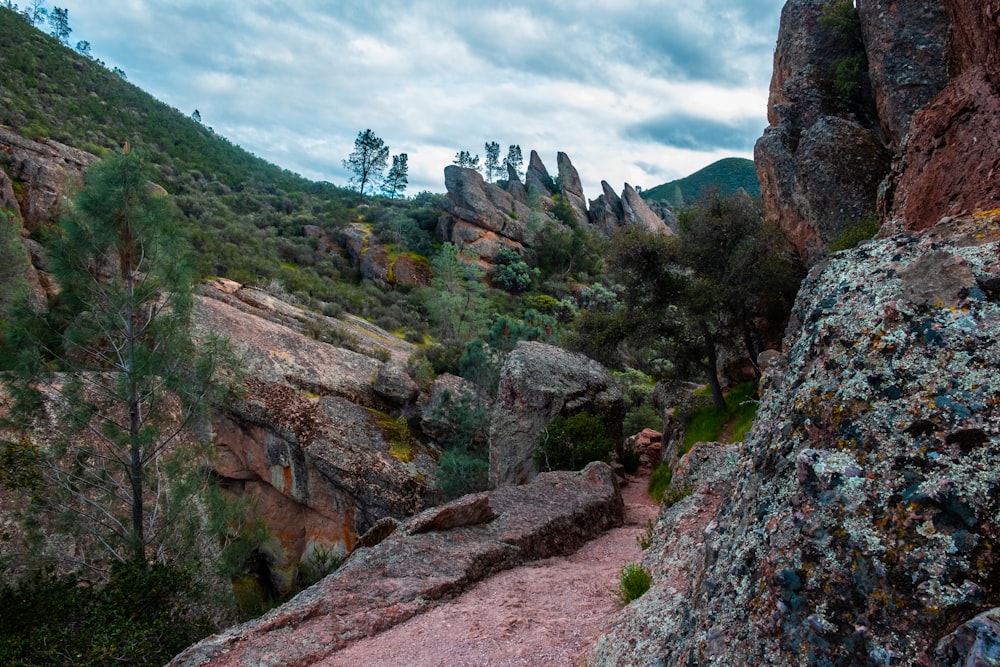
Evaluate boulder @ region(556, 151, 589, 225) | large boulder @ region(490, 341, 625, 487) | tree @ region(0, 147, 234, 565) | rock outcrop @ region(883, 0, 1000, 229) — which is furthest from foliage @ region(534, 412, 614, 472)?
boulder @ region(556, 151, 589, 225)

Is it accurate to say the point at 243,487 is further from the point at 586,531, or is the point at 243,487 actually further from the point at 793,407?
the point at 793,407

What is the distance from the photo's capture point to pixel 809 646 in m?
2.08

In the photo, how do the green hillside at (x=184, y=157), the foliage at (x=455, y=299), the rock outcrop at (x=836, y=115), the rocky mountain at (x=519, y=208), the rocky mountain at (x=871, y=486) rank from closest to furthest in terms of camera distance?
the rocky mountain at (x=871, y=486), the rock outcrop at (x=836, y=115), the green hillside at (x=184, y=157), the foliage at (x=455, y=299), the rocky mountain at (x=519, y=208)

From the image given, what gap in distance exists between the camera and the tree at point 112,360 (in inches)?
416

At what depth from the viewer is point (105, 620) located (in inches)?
316

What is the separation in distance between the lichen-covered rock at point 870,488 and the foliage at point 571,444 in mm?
11403

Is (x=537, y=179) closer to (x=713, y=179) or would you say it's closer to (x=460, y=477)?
(x=713, y=179)

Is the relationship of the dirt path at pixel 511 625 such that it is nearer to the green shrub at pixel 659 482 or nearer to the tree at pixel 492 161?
the green shrub at pixel 659 482

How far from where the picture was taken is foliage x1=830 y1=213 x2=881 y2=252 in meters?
11.9

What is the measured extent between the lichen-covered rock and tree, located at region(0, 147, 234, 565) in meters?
11.1

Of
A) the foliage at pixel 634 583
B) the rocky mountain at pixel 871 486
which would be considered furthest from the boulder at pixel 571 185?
the rocky mountain at pixel 871 486

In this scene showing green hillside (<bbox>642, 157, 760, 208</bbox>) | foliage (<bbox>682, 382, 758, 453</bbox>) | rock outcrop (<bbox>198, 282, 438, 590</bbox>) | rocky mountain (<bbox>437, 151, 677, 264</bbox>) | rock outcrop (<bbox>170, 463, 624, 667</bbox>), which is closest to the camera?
rock outcrop (<bbox>170, 463, 624, 667</bbox>)

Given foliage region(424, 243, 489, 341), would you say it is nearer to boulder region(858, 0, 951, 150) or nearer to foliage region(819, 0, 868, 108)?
foliage region(819, 0, 868, 108)

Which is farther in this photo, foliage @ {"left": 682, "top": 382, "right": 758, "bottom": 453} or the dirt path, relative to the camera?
foliage @ {"left": 682, "top": 382, "right": 758, "bottom": 453}
